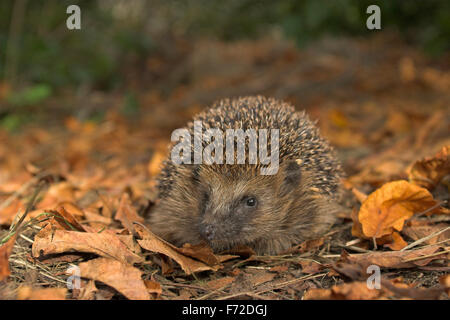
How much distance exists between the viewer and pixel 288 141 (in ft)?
13.8

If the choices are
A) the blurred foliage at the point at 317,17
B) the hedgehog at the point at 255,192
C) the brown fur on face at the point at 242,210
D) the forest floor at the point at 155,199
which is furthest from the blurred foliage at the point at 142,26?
the brown fur on face at the point at 242,210

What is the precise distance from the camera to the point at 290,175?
427 centimetres

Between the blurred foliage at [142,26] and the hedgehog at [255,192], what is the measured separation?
2.71 meters

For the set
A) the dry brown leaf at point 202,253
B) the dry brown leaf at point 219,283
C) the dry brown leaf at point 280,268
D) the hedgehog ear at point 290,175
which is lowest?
the dry brown leaf at point 219,283

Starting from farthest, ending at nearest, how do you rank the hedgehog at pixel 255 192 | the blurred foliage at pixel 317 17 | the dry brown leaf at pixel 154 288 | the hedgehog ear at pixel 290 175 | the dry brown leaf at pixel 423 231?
the blurred foliage at pixel 317 17 < the hedgehog ear at pixel 290 175 < the hedgehog at pixel 255 192 < the dry brown leaf at pixel 423 231 < the dry brown leaf at pixel 154 288

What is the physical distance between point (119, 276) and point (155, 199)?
2164 millimetres

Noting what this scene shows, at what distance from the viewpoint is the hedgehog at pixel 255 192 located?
13.1 feet

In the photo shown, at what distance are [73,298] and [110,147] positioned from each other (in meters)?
5.18

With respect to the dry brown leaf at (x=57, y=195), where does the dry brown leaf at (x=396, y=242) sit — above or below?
below

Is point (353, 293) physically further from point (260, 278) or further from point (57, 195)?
point (57, 195)

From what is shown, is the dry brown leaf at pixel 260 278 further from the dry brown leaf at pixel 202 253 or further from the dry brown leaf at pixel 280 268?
the dry brown leaf at pixel 202 253

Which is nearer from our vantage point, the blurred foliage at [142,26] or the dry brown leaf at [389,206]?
the dry brown leaf at [389,206]

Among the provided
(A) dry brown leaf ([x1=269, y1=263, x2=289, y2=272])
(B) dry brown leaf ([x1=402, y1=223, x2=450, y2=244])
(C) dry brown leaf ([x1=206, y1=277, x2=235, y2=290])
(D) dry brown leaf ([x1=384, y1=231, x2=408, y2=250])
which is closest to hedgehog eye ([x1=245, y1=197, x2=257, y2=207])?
(A) dry brown leaf ([x1=269, y1=263, x2=289, y2=272])

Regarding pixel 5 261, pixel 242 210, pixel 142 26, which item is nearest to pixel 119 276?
pixel 5 261
